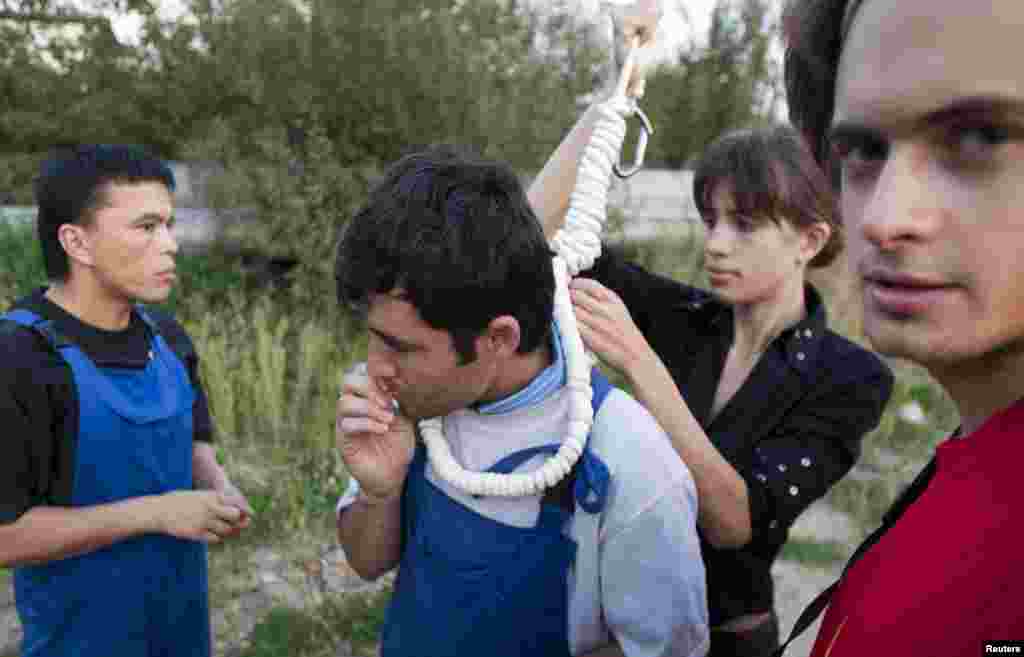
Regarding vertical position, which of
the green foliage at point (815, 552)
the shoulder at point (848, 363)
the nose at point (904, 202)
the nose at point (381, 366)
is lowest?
the green foliage at point (815, 552)

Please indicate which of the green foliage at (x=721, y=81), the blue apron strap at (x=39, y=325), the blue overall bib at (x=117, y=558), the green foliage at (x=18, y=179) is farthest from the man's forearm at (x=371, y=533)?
the green foliage at (x=721, y=81)

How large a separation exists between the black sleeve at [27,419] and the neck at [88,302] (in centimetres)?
18

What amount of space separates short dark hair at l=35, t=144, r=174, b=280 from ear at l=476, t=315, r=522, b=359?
4.05 ft

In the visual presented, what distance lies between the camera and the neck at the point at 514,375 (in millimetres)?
1432

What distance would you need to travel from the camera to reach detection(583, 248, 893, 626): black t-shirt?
164 centimetres

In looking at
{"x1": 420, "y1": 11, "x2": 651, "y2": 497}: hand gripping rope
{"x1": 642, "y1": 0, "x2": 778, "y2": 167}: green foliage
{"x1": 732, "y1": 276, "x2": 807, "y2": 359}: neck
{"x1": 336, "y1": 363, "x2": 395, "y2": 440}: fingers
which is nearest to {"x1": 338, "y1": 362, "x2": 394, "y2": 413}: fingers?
{"x1": 336, "y1": 363, "x2": 395, "y2": 440}: fingers

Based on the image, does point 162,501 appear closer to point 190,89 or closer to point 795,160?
point 795,160

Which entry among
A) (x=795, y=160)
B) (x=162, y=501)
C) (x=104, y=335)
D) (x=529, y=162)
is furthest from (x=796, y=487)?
(x=529, y=162)

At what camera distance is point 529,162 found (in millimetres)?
6461

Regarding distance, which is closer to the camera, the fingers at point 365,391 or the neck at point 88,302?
the fingers at point 365,391

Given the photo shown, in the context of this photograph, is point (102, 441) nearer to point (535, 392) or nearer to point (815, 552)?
point (535, 392)

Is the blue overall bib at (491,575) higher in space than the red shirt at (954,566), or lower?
lower

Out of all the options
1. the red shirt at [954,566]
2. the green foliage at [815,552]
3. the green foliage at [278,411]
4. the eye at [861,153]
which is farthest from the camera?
the green foliage at [815,552]

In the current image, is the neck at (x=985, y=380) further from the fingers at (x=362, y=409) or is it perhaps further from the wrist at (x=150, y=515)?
the wrist at (x=150, y=515)
